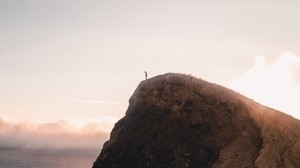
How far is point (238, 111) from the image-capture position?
27.4 m

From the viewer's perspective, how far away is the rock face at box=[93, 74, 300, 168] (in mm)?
25344

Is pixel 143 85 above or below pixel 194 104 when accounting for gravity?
above

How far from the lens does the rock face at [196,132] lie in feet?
83.1

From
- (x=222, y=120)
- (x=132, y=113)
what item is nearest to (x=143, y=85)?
(x=132, y=113)

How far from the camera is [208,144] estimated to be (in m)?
25.9

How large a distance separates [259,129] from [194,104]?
4650mm

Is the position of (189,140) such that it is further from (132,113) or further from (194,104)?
(132,113)

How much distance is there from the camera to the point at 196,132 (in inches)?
1043

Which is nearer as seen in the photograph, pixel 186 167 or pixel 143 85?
pixel 186 167

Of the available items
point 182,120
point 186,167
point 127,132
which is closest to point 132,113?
point 127,132

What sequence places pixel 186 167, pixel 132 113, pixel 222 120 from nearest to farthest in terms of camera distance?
pixel 186 167, pixel 222 120, pixel 132 113

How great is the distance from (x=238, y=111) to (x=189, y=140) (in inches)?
162

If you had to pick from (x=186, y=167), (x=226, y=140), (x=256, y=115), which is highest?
(x=256, y=115)

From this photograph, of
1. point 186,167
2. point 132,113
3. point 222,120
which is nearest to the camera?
point 186,167
